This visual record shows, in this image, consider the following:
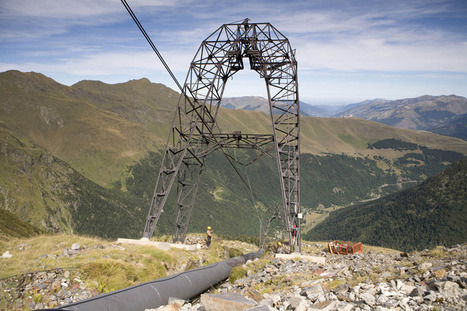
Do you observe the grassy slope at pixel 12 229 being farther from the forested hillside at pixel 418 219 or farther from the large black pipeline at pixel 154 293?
the forested hillside at pixel 418 219

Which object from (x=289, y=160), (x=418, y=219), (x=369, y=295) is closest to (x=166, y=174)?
(x=289, y=160)

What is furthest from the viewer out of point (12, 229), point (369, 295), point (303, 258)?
point (12, 229)

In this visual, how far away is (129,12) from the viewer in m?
12.1

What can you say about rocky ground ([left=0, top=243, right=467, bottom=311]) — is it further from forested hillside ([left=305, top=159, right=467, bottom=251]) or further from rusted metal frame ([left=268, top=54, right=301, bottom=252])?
forested hillside ([left=305, top=159, right=467, bottom=251])

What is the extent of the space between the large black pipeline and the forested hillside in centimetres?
13042

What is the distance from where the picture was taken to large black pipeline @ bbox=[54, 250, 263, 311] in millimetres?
8047

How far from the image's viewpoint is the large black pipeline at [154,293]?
8047mm

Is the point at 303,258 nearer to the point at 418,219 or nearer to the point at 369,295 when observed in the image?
the point at 369,295

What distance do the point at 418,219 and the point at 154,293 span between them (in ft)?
531

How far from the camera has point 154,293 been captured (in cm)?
967

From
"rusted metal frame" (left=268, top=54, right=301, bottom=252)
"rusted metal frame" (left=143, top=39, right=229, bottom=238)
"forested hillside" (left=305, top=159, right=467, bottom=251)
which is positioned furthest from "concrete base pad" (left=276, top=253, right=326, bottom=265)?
"forested hillside" (left=305, top=159, right=467, bottom=251)

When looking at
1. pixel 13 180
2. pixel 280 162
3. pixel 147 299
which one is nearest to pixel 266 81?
pixel 280 162

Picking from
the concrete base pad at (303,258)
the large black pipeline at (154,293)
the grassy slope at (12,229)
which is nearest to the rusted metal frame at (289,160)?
the concrete base pad at (303,258)

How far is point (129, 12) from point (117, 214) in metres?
147
